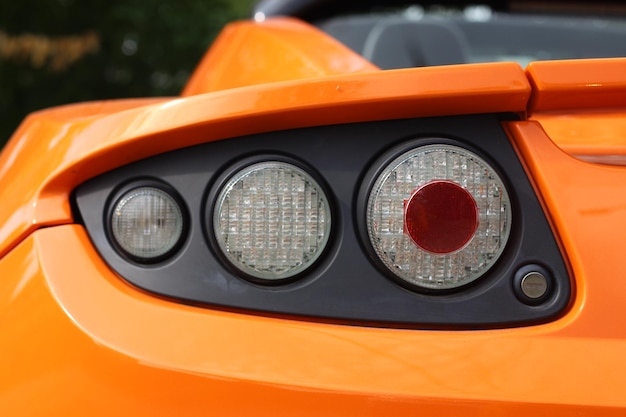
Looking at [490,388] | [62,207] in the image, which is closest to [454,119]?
[490,388]

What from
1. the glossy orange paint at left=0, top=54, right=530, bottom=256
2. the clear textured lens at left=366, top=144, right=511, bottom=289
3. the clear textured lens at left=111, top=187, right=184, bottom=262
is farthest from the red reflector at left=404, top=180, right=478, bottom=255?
the clear textured lens at left=111, top=187, right=184, bottom=262

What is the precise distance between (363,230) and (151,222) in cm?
34

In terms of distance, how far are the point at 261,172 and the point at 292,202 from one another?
7cm

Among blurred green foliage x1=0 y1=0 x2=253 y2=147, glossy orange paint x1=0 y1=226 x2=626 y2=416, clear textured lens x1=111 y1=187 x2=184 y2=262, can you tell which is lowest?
glossy orange paint x1=0 y1=226 x2=626 y2=416

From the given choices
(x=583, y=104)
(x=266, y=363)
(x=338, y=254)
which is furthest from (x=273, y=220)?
(x=583, y=104)

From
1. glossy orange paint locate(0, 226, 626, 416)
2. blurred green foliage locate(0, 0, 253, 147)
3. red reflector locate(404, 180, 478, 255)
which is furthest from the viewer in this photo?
Answer: blurred green foliage locate(0, 0, 253, 147)

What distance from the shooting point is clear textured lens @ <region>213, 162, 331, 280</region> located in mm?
1164

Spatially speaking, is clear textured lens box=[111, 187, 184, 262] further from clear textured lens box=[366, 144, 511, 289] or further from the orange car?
clear textured lens box=[366, 144, 511, 289]

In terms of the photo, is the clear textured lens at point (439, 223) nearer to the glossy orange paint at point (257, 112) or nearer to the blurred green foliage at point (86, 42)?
the glossy orange paint at point (257, 112)

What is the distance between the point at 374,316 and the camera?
1.14m

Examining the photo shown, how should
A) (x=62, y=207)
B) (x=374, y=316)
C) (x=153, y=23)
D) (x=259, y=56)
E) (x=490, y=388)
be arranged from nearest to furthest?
(x=490, y=388)
(x=374, y=316)
(x=62, y=207)
(x=259, y=56)
(x=153, y=23)

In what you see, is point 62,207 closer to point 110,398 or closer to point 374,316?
point 110,398

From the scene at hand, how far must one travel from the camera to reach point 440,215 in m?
1.14

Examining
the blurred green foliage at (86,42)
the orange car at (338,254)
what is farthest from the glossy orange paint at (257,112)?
the blurred green foliage at (86,42)
